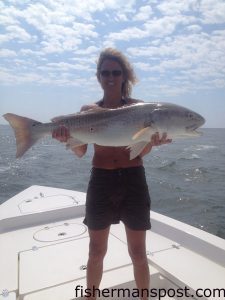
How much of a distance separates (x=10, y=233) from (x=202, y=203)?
1180 centimetres

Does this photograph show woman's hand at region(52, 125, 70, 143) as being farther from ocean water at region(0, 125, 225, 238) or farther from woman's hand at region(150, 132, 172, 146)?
ocean water at region(0, 125, 225, 238)

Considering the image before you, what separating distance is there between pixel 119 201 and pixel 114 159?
1.62 feet

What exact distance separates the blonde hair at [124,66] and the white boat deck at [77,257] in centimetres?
254

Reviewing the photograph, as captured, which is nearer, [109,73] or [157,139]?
[157,139]

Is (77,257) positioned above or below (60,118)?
below

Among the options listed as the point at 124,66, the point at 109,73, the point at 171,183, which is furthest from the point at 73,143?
the point at 171,183

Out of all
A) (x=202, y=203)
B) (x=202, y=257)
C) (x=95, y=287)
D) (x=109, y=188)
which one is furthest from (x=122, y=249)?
(x=202, y=203)

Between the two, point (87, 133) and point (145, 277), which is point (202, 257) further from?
point (87, 133)

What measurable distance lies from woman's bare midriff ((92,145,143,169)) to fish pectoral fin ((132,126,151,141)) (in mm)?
250

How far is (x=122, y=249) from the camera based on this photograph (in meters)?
5.53

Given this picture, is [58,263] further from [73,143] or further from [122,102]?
[122,102]

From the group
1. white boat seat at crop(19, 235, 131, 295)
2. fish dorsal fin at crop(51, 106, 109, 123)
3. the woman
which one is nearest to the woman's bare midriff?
the woman

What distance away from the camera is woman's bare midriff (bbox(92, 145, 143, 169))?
3920 mm

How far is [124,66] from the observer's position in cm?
420
